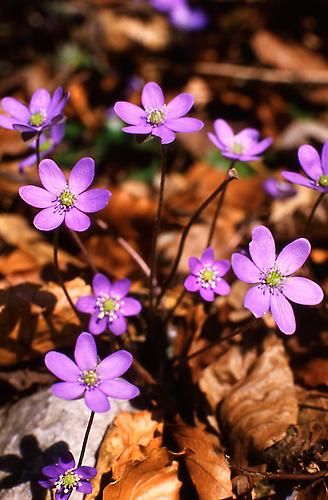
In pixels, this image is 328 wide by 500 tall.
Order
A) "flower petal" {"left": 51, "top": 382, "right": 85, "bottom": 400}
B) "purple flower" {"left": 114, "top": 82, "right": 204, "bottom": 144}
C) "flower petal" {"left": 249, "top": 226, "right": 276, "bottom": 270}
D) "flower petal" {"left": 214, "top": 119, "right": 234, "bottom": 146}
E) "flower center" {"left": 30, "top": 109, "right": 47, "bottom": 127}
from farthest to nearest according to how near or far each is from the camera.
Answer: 1. "flower petal" {"left": 214, "top": 119, "right": 234, "bottom": 146}
2. "flower center" {"left": 30, "top": 109, "right": 47, "bottom": 127}
3. "purple flower" {"left": 114, "top": 82, "right": 204, "bottom": 144}
4. "flower petal" {"left": 249, "top": 226, "right": 276, "bottom": 270}
5. "flower petal" {"left": 51, "top": 382, "right": 85, "bottom": 400}

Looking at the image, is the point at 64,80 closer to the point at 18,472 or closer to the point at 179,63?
the point at 179,63

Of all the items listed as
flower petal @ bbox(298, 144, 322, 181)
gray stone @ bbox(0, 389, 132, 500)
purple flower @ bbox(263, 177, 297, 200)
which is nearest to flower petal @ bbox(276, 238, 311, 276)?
flower petal @ bbox(298, 144, 322, 181)

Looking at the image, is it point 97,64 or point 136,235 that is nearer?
point 136,235

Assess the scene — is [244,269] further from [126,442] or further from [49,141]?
[49,141]

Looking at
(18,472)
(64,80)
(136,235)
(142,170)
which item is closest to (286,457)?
(18,472)

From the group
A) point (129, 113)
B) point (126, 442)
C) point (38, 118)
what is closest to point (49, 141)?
point (38, 118)

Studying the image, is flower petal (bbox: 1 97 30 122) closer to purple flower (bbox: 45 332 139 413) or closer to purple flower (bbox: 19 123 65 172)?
purple flower (bbox: 19 123 65 172)

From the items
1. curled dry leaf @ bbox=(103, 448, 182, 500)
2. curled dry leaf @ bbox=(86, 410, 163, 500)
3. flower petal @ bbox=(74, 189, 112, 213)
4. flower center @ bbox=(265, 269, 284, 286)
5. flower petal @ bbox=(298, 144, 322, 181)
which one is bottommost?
curled dry leaf @ bbox=(103, 448, 182, 500)
